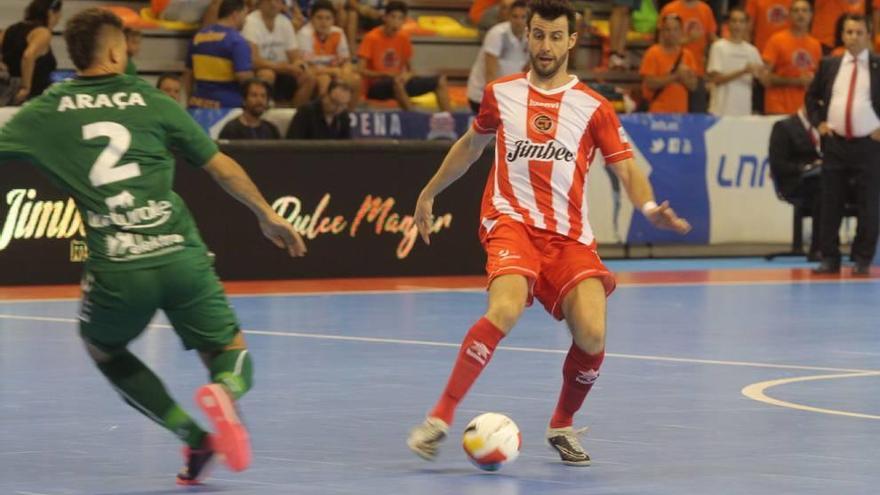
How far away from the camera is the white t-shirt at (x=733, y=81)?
73.3 feet

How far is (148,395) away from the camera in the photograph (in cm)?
707

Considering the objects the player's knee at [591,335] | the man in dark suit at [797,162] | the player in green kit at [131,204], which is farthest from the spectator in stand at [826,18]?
the player in green kit at [131,204]

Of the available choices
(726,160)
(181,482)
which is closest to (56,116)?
(181,482)

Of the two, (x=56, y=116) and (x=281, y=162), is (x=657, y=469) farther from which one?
(x=281, y=162)

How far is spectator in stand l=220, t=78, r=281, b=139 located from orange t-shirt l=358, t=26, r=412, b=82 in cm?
330

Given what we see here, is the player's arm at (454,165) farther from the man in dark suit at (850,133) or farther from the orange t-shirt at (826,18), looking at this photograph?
the orange t-shirt at (826,18)

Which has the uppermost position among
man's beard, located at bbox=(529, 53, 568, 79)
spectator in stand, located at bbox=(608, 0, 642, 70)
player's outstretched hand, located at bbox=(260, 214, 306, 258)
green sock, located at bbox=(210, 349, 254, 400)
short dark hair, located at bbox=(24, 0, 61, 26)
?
man's beard, located at bbox=(529, 53, 568, 79)

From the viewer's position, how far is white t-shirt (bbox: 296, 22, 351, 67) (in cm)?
2058

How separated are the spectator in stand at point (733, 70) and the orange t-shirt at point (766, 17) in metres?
1.40

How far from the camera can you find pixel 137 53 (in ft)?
65.6

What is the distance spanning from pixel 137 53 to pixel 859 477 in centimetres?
1400

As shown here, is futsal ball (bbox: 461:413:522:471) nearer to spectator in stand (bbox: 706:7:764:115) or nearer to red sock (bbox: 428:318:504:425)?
red sock (bbox: 428:318:504:425)

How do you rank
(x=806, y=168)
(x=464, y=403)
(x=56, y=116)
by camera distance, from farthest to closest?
1. (x=806, y=168)
2. (x=464, y=403)
3. (x=56, y=116)

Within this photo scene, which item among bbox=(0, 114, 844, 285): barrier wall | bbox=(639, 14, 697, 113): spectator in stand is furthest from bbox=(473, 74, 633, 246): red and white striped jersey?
bbox=(639, 14, 697, 113): spectator in stand
